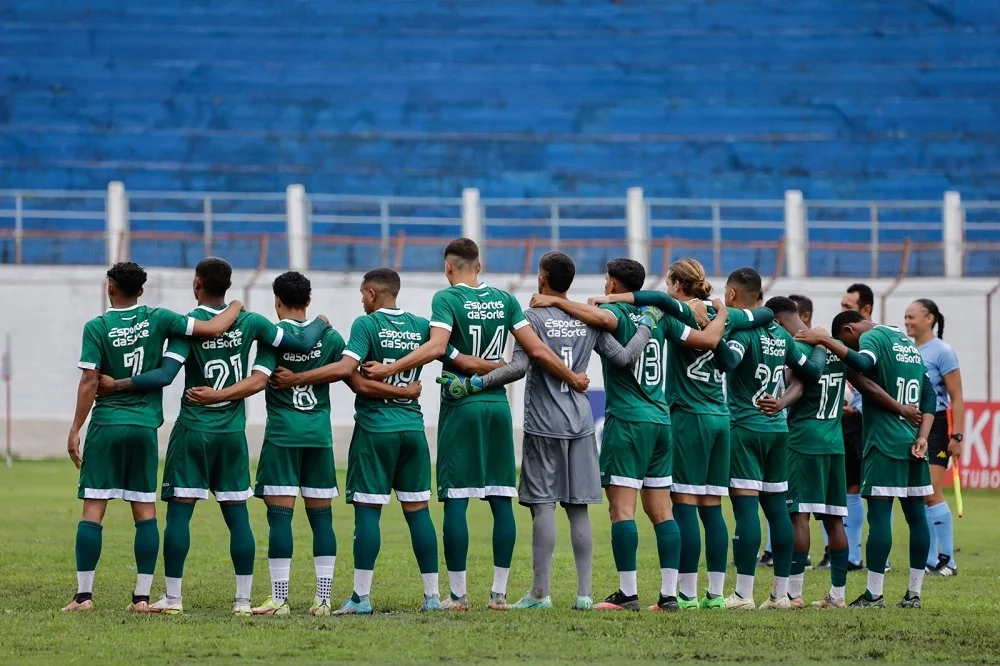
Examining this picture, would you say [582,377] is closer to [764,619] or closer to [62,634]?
[764,619]

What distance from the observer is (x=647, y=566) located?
41.2 feet

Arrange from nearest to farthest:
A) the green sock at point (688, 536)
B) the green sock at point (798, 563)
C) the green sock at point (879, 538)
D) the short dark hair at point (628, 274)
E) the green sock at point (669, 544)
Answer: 1. the green sock at point (669, 544)
2. the green sock at point (688, 536)
3. the short dark hair at point (628, 274)
4. the green sock at point (879, 538)
5. the green sock at point (798, 563)

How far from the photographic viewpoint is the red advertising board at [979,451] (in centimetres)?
2050

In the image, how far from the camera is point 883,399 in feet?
33.6

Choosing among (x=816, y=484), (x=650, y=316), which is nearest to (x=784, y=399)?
(x=816, y=484)

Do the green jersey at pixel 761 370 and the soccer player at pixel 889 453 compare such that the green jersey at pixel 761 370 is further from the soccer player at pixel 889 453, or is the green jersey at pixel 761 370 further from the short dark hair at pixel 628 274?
the short dark hair at pixel 628 274

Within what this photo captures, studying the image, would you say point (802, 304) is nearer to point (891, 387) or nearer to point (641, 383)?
point (891, 387)

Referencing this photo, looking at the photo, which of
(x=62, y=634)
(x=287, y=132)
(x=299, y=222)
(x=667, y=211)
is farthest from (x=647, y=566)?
(x=287, y=132)

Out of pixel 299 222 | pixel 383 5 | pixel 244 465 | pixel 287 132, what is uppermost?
pixel 383 5

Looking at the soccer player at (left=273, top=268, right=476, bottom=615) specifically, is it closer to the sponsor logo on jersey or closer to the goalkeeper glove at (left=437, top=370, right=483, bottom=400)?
the goalkeeper glove at (left=437, top=370, right=483, bottom=400)

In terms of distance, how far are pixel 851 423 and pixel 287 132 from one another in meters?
24.8

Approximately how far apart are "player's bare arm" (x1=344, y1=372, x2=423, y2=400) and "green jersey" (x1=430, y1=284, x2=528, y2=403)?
1.22 feet

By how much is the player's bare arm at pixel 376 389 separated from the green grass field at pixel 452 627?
1.25 metres

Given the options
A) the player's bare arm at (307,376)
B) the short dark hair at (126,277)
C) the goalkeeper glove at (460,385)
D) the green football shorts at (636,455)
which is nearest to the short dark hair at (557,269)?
the goalkeeper glove at (460,385)
